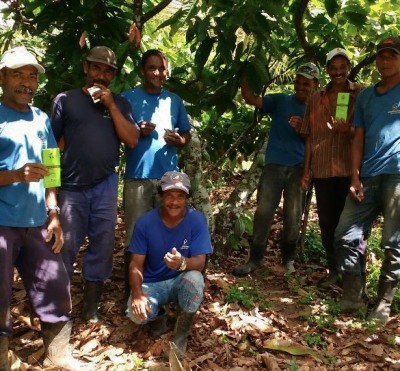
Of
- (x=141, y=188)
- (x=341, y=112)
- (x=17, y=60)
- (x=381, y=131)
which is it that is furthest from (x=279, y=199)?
(x=17, y=60)

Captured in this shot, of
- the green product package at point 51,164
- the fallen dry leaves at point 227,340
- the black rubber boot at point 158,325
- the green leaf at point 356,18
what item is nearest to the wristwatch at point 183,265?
the black rubber boot at point 158,325

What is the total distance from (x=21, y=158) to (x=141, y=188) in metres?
1.20

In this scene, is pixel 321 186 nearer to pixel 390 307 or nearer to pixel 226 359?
pixel 390 307

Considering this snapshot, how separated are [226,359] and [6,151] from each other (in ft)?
7.04

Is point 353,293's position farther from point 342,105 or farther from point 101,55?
point 101,55

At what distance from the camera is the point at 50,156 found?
10.1 ft

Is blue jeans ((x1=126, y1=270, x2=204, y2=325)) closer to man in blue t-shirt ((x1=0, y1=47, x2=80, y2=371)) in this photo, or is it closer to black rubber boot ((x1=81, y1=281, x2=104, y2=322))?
black rubber boot ((x1=81, y1=281, x2=104, y2=322))

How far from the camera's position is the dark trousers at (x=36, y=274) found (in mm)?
3084

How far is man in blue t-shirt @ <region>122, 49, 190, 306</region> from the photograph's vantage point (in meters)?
4.06

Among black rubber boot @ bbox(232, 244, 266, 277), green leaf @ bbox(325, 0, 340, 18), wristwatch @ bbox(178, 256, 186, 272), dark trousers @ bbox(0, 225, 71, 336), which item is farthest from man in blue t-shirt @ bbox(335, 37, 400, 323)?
dark trousers @ bbox(0, 225, 71, 336)

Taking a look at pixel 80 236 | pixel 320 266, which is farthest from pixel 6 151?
pixel 320 266

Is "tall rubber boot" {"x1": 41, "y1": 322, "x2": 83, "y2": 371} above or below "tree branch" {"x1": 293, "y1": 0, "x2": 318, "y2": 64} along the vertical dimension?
A: below

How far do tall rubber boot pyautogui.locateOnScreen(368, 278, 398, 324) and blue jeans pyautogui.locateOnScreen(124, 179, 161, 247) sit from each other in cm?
205

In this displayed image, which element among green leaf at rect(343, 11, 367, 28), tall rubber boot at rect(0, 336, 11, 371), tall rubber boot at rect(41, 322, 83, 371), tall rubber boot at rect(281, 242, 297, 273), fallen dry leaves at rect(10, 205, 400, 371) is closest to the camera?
tall rubber boot at rect(0, 336, 11, 371)
